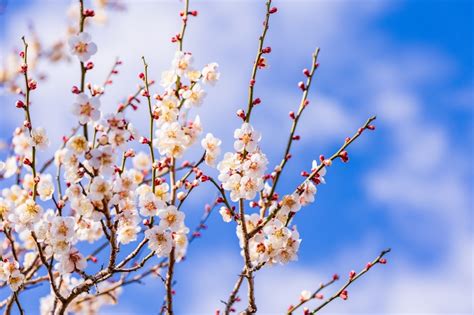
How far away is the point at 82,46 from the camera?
2.80 meters

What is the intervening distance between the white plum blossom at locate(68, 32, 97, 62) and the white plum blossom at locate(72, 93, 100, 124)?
0.67ft

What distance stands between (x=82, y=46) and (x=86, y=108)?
0.32m

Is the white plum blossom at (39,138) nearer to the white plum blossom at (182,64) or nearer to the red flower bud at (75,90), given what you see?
the red flower bud at (75,90)

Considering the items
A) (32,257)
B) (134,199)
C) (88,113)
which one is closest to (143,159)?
(32,257)

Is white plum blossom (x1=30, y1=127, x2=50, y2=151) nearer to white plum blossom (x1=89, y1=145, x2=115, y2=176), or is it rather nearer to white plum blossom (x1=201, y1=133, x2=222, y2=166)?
white plum blossom (x1=89, y1=145, x2=115, y2=176)

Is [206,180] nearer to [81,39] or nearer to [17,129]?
[81,39]

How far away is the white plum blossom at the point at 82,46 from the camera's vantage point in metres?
2.80

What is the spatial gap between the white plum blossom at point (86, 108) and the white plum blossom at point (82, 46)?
8.0 inches

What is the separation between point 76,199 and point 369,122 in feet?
5.35

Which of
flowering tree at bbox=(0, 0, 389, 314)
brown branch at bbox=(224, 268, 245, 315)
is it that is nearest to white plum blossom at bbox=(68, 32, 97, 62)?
flowering tree at bbox=(0, 0, 389, 314)

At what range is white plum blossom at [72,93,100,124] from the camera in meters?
2.75

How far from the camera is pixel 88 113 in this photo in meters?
2.77

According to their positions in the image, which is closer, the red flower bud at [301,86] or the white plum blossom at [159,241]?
the white plum blossom at [159,241]

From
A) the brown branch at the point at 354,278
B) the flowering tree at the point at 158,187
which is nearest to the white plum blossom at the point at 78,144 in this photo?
the flowering tree at the point at 158,187
